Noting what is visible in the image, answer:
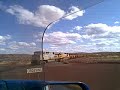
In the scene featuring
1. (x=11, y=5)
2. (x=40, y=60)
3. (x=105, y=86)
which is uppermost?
(x=11, y=5)

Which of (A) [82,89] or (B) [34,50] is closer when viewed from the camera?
(A) [82,89]

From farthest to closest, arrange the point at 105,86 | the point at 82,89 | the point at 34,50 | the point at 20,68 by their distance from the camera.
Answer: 1. the point at 105,86
2. the point at 20,68
3. the point at 34,50
4. the point at 82,89

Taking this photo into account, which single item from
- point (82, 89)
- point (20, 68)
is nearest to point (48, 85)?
point (82, 89)

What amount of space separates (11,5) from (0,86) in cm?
70

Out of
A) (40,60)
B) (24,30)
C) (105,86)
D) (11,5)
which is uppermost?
(11,5)

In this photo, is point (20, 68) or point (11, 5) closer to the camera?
point (11, 5)

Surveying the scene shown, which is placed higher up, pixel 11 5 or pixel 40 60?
pixel 11 5

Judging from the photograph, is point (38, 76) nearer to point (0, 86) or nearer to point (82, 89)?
point (82, 89)

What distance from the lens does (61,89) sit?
236 centimetres

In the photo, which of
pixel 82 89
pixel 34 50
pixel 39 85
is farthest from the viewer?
pixel 34 50

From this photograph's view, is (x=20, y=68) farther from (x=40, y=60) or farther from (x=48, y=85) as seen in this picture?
(x=48, y=85)

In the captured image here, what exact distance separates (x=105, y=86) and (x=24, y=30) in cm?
571

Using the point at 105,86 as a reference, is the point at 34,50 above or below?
above

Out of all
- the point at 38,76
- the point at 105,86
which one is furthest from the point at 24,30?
the point at 105,86
